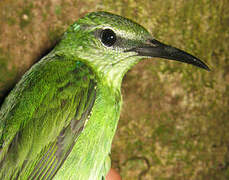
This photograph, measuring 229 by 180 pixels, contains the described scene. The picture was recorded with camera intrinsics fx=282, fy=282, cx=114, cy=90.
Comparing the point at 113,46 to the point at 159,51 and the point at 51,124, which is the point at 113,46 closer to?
the point at 159,51

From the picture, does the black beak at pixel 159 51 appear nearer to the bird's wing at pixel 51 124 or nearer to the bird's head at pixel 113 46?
the bird's head at pixel 113 46

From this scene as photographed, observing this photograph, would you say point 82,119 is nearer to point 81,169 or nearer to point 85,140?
point 85,140

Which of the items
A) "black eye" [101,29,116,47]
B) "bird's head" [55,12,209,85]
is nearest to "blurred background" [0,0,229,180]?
"bird's head" [55,12,209,85]

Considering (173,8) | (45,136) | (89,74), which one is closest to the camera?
(45,136)

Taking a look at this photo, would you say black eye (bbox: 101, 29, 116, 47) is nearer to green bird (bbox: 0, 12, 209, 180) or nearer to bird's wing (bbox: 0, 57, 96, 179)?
green bird (bbox: 0, 12, 209, 180)

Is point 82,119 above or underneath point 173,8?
underneath

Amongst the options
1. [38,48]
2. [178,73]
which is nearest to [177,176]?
[178,73]
